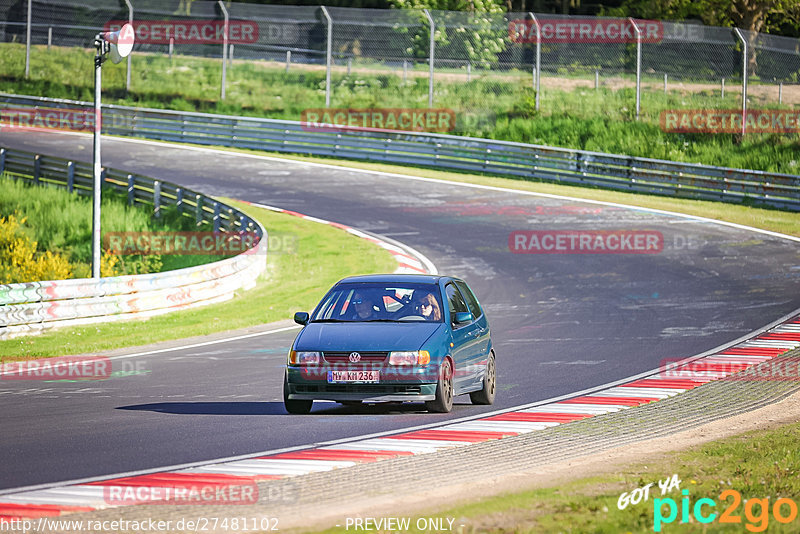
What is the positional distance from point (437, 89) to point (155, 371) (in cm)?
2955

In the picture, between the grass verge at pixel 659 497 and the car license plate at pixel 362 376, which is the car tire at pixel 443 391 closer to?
the car license plate at pixel 362 376

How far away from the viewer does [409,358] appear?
11.1 m

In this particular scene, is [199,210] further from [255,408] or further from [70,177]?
[255,408]

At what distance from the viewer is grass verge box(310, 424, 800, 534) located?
23.8 feet

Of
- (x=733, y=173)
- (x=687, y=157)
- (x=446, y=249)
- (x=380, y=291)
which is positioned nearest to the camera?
(x=380, y=291)

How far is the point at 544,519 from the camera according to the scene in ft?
24.1

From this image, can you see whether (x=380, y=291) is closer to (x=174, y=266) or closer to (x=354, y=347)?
(x=354, y=347)

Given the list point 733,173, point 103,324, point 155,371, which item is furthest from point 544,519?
point 733,173

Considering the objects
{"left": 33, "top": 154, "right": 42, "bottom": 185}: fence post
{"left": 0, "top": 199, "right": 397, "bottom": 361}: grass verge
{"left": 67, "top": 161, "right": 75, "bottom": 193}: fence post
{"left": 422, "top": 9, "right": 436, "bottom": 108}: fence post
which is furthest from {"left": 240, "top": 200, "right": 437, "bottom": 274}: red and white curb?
{"left": 422, "top": 9, "right": 436, "bottom": 108}: fence post

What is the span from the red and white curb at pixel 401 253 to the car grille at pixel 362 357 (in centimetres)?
1279

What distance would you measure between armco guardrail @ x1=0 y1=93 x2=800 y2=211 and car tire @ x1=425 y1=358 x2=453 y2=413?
79.5 feet

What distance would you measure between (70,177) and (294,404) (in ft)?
83.8

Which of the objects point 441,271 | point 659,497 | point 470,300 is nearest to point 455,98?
point 441,271

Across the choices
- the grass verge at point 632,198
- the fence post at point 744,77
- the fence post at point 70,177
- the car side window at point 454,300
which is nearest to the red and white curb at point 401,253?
the fence post at point 70,177
